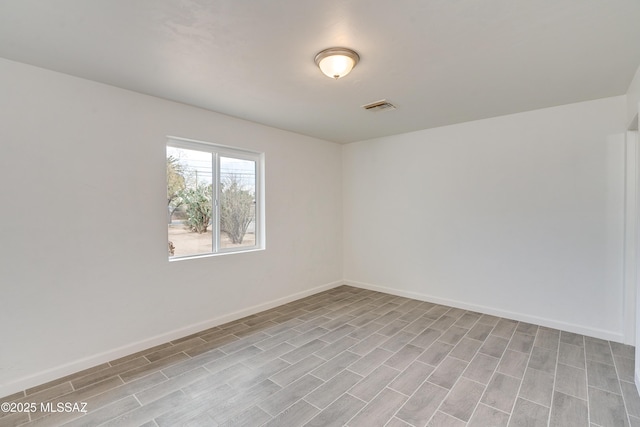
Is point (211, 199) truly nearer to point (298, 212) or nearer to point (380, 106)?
point (298, 212)

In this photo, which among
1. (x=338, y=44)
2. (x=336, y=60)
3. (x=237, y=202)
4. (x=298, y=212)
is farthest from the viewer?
(x=298, y=212)

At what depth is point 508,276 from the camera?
365 cm

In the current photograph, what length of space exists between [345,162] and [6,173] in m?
4.25

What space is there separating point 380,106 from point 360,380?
2.76 metres

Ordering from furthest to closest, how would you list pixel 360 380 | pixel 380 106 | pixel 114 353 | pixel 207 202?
pixel 207 202
pixel 380 106
pixel 114 353
pixel 360 380

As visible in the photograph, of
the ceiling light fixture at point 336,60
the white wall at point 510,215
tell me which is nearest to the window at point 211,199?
the ceiling light fixture at point 336,60

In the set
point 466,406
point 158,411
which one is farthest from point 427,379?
point 158,411

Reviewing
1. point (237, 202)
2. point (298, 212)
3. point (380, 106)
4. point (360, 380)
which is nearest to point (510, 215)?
point (380, 106)

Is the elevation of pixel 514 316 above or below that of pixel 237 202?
below

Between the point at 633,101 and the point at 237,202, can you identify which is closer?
the point at 633,101

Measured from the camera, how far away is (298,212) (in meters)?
4.52

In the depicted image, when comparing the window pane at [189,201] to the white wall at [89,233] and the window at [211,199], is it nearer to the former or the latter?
the window at [211,199]

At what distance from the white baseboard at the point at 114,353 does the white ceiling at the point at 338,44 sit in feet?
8.07

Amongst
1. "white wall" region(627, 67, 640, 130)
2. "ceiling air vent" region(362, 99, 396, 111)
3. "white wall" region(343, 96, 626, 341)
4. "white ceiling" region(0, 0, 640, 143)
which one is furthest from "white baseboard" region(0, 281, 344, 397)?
"white wall" region(627, 67, 640, 130)
